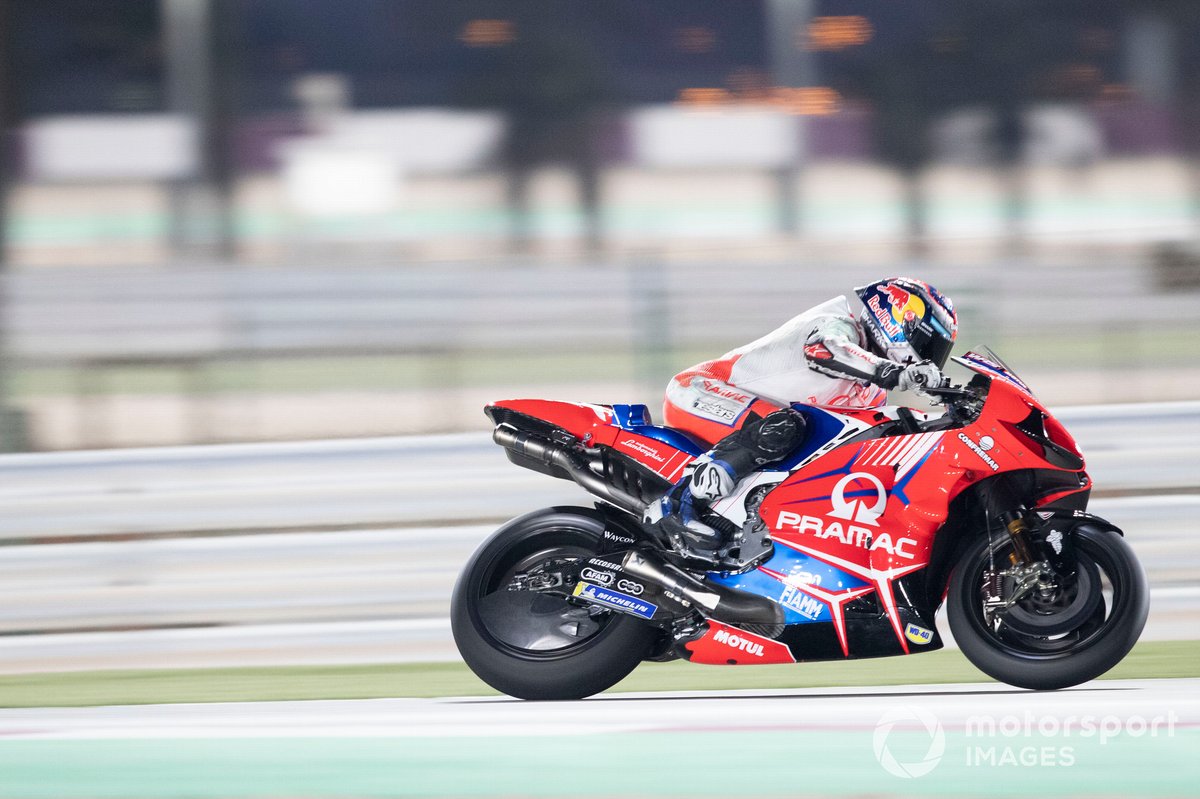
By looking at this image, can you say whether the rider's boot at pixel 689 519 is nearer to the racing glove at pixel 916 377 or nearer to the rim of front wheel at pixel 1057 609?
the racing glove at pixel 916 377

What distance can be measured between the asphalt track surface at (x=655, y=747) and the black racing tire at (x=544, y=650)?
92mm

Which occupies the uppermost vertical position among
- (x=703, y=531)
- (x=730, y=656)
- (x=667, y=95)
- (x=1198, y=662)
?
(x=667, y=95)

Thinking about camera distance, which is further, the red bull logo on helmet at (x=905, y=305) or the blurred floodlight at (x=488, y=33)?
the blurred floodlight at (x=488, y=33)

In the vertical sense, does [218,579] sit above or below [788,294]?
below

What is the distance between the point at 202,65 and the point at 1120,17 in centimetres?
575

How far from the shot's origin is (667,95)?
10.1m

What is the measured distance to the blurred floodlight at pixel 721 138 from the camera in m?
9.91

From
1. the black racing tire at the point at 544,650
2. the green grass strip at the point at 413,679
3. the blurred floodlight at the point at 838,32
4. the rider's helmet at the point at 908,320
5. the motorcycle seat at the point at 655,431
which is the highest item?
the blurred floodlight at the point at 838,32

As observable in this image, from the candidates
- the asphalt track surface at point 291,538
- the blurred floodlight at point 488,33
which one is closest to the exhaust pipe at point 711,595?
the asphalt track surface at point 291,538

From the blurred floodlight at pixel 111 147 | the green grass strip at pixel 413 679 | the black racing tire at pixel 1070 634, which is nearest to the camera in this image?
the black racing tire at pixel 1070 634

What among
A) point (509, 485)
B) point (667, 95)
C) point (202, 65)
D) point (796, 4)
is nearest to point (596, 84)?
point (667, 95)

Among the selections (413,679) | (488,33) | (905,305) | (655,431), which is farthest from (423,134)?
(905,305)

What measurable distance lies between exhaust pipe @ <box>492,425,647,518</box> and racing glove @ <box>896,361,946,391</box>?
945 millimetres

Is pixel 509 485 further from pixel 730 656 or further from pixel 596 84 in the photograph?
pixel 596 84
